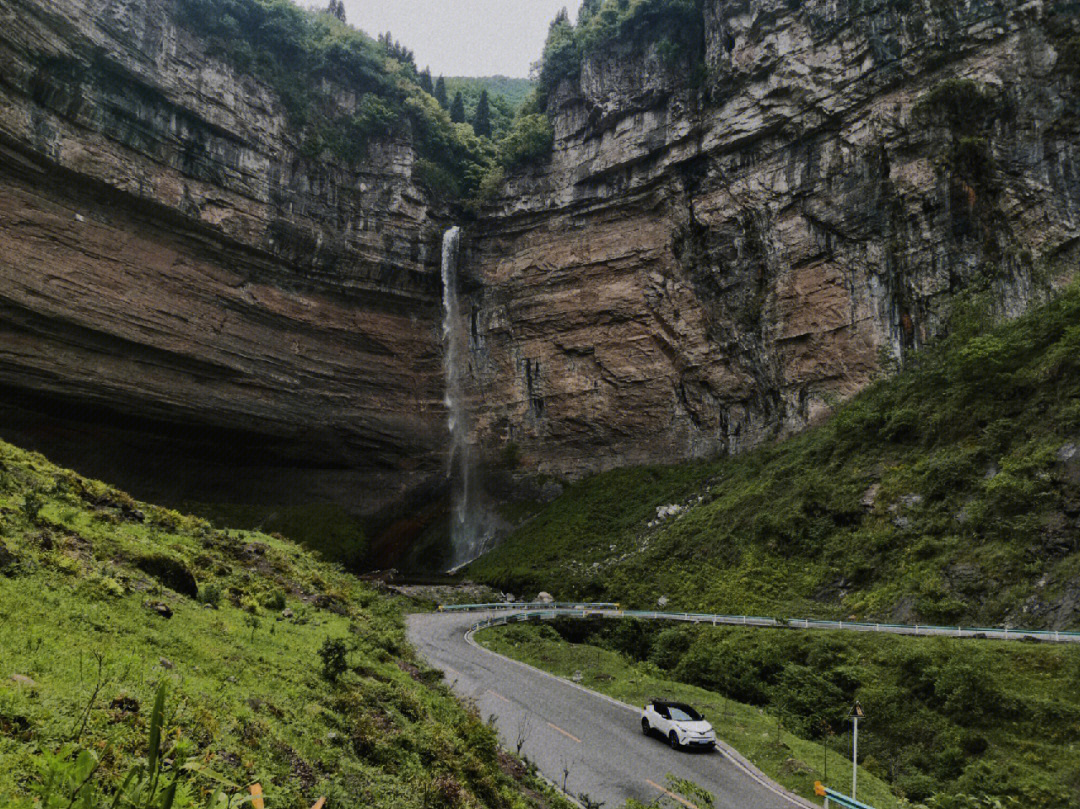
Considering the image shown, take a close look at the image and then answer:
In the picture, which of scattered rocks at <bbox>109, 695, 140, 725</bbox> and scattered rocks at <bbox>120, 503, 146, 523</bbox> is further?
scattered rocks at <bbox>120, 503, 146, 523</bbox>

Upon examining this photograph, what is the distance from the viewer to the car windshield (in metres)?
13.4

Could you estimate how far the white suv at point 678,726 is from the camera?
1300cm

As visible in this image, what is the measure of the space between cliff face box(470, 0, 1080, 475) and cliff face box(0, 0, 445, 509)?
7.64m

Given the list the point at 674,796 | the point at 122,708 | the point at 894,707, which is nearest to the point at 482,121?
the point at 894,707

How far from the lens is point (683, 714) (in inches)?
533

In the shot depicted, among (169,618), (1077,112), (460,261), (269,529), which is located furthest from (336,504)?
(1077,112)

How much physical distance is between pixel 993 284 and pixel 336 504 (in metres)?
40.8

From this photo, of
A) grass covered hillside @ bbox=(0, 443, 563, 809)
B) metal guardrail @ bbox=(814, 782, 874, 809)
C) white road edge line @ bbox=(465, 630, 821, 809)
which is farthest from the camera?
white road edge line @ bbox=(465, 630, 821, 809)

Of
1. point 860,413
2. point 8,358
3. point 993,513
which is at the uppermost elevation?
point 8,358

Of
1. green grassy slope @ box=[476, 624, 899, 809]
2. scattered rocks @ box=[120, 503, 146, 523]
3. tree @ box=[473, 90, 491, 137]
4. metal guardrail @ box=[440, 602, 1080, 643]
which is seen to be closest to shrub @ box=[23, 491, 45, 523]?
scattered rocks @ box=[120, 503, 146, 523]

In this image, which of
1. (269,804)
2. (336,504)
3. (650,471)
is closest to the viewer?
(269,804)

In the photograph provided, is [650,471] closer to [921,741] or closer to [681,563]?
[681,563]

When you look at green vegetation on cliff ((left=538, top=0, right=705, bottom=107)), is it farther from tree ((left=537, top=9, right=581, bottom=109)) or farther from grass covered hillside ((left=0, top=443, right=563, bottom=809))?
grass covered hillside ((left=0, top=443, right=563, bottom=809))

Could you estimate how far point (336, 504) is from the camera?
151 ft
